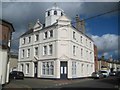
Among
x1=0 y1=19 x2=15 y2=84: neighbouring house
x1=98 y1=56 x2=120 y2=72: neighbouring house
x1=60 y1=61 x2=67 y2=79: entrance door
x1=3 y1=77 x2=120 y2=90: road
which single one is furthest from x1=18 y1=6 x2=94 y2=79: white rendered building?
x1=98 y1=56 x2=120 y2=72: neighbouring house

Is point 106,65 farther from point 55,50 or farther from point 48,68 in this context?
point 55,50

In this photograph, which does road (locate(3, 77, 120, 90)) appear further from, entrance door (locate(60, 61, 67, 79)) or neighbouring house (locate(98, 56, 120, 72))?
neighbouring house (locate(98, 56, 120, 72))

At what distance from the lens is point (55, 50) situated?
1357 inches

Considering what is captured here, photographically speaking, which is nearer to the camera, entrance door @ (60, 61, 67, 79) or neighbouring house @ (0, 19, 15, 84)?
neighbouring house @ (0, 19, 15, 84)

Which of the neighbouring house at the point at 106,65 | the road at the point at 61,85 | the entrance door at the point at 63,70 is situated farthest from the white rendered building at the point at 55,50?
the neighbouring house at the point at 106,65

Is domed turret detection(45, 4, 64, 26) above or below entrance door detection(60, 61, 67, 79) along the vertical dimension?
above

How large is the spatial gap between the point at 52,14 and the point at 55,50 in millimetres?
8082

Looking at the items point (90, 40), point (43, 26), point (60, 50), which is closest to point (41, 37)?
point (43, 26)

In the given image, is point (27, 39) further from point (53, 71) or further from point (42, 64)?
point (53, 71)

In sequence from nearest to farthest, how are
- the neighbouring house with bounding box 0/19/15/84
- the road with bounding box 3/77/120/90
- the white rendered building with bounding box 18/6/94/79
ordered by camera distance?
1. the neighbouring house with bounding box 0/19/15/84
2. the road with bounding box 3/77/120/90
3. the white rendered building with bounding box 18/6/94/79

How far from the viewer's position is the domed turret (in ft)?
126

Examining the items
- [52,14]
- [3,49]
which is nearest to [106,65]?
[52,14]

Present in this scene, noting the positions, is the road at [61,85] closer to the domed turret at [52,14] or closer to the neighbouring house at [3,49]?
the neighbouring house at [3,49]

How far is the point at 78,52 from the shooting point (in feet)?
127
